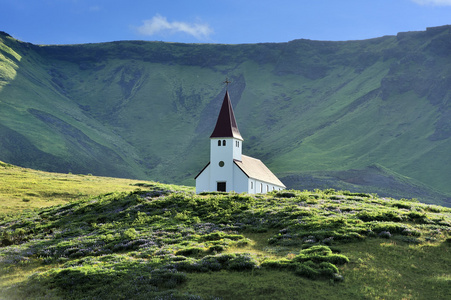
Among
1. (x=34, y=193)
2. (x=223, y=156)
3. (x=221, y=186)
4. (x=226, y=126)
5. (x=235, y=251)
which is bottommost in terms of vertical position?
(x=235, y=251)

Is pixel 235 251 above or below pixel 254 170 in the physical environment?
below

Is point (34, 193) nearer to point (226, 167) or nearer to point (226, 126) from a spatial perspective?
point (226, 167)

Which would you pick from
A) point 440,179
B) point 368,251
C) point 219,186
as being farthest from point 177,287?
point 440,179

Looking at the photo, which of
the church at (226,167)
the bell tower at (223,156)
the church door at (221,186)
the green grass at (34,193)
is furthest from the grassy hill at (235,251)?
the bell tower at (223,156)

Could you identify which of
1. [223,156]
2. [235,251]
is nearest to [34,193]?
[223,156]

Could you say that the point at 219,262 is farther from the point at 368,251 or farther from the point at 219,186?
the point at 219,186

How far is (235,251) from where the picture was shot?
1085 inches

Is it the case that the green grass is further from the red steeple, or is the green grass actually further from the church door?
the red steeple

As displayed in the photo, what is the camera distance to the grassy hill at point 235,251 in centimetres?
2194

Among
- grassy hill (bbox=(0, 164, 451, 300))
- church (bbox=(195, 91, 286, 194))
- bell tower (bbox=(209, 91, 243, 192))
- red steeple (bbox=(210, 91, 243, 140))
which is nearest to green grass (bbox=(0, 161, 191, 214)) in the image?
grassy hill (bbox=(0, 164, 451, 300))

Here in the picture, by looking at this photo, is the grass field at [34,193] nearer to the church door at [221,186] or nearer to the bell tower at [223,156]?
the bell tower at [223,156]

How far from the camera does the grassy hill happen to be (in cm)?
2194

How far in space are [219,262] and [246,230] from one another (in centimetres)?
912

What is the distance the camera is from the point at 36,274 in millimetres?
25953
